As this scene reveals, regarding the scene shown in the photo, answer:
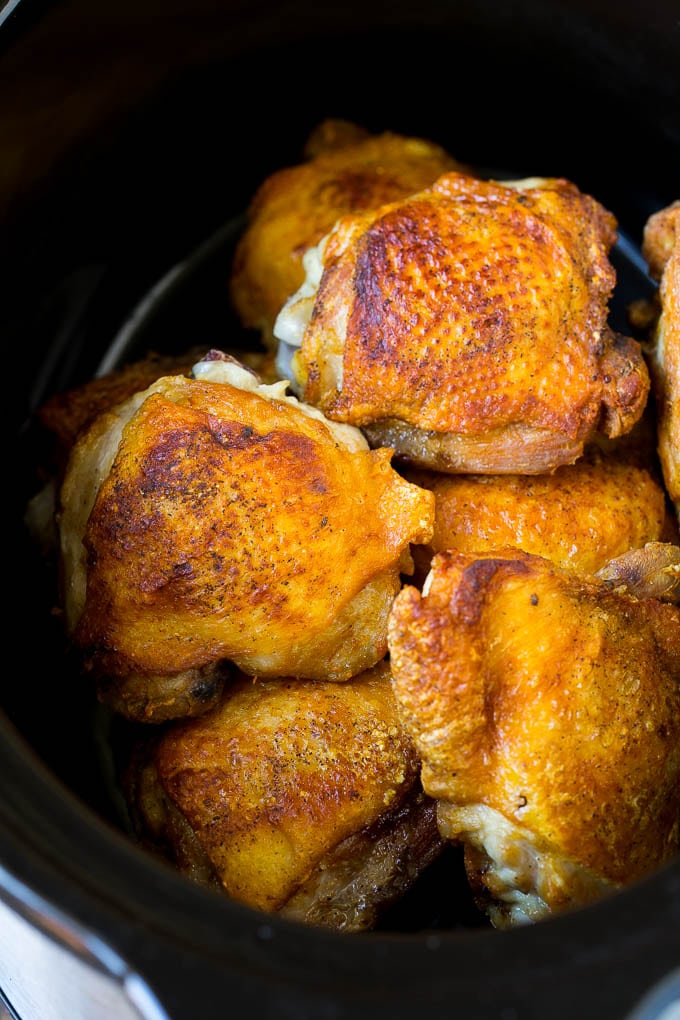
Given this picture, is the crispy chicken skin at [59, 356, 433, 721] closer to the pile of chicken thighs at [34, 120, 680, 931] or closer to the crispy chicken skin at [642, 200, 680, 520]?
the pile of chicken thighs at [34, 120, 680, 931]

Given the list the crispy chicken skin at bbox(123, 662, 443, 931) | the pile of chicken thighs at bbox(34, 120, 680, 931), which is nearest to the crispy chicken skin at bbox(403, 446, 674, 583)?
the pile of chicken thighs at bbox(34, 120, 680, 931)

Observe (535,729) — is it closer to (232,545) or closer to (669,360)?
(232,545)

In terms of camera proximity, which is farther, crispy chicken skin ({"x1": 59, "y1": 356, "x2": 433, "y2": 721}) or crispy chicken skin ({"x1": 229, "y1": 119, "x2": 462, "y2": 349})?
crispy chicken skin ({"x1": 229, "y1": 119, "x2": 462, "y2": 349})

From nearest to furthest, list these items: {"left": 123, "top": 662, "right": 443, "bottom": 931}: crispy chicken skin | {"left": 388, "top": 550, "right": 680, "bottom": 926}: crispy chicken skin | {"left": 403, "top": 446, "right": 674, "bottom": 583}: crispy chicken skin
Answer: {"left": 388, "top": 550, "right": 680, "bottom": 926}: crispy chicken skin
{"left": 123, "top": 662, "right": 443, "bottom": 931}: crispy chicken skin
{"left": 403, "top": 446, "right": 674, "bottom": 583}: crispy chicken skin

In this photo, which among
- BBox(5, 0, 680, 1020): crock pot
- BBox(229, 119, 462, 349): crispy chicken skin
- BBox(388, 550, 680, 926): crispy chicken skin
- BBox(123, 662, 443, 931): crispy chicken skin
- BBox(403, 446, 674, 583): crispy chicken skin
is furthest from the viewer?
BBox(229, 119, 462, 349): crispy chicken skin

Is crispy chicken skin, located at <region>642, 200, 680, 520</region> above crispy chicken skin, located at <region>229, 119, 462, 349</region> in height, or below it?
below

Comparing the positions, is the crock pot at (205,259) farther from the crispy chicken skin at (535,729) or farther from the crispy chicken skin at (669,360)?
the crispy chicken skin at (669,360)

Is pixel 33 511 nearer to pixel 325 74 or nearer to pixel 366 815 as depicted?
pixel 366 815

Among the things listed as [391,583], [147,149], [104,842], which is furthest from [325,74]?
[104,842]

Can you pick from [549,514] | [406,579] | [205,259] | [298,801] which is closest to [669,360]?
[549,514]
